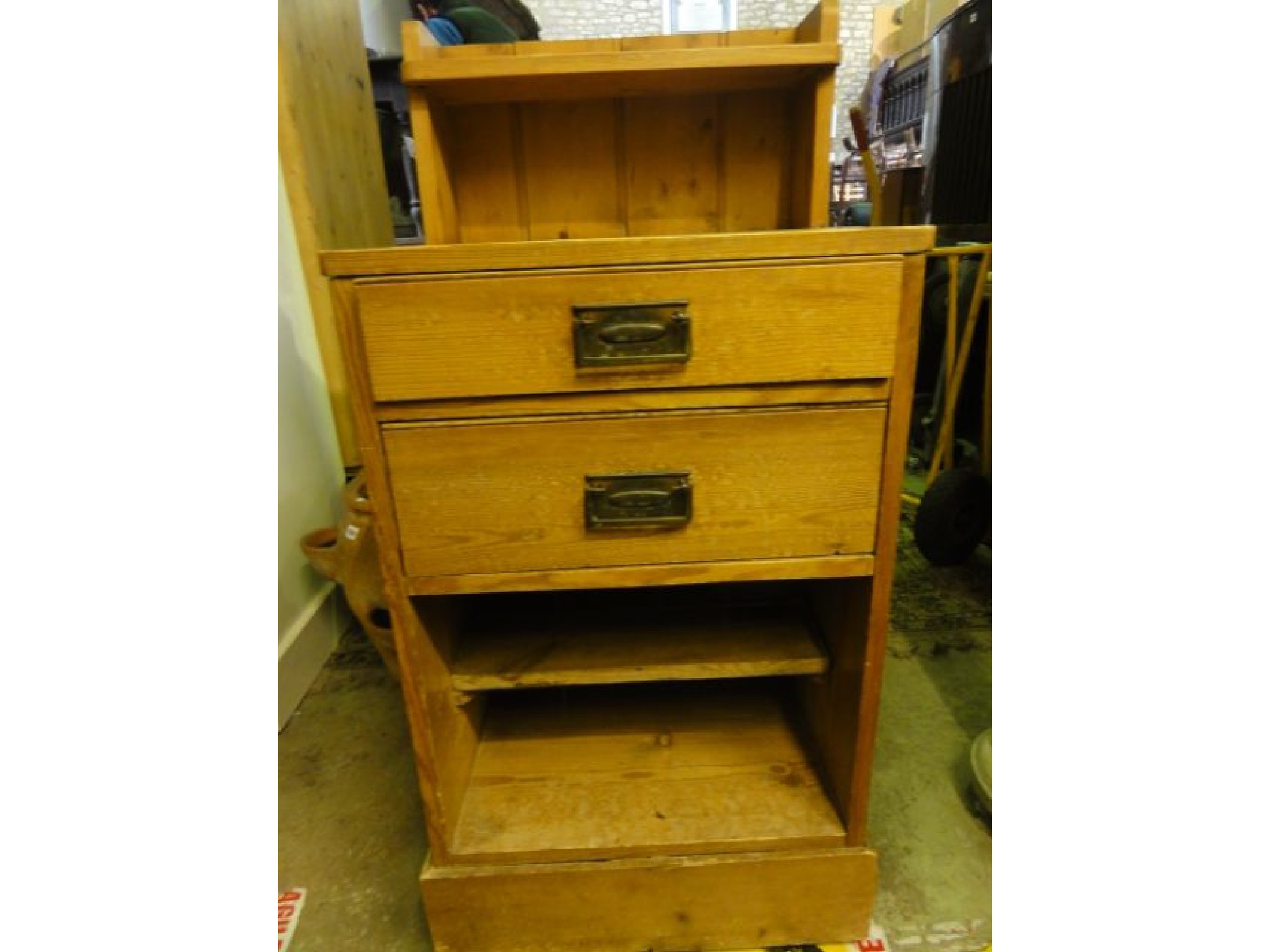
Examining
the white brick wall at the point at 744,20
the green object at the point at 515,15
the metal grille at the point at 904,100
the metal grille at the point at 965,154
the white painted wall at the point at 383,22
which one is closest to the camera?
the metal grille at the point at 965,154

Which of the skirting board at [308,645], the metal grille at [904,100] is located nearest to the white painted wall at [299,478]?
the skirting board at [308,645]

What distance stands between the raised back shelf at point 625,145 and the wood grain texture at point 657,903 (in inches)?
32.2

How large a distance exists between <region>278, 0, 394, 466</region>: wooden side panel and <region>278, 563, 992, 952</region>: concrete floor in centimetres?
59

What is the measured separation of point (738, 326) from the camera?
617 millimetres

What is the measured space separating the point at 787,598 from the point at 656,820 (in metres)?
0.37

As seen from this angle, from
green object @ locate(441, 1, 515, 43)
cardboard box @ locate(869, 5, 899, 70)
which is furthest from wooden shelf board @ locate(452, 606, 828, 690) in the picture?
cardboard box @ locate(869, 5, 899, 70)

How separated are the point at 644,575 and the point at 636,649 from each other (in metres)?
0.22

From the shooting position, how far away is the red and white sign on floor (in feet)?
2.80

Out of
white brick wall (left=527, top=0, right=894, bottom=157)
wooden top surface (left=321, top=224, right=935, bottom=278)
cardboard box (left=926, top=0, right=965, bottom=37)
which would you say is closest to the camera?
wooden top surface (left=321, top=224, right=935, bottom=278)

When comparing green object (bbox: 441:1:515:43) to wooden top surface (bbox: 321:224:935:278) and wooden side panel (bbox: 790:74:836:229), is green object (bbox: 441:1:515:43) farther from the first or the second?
wooden top surface (bbox: 321:224:935:278)

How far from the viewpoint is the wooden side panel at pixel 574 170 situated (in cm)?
86

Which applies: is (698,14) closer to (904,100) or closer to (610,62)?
(904,100)

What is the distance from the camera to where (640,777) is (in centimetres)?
91

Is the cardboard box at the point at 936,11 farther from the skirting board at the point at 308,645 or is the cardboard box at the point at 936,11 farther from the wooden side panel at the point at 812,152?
the skirting board at the point at 308,645
